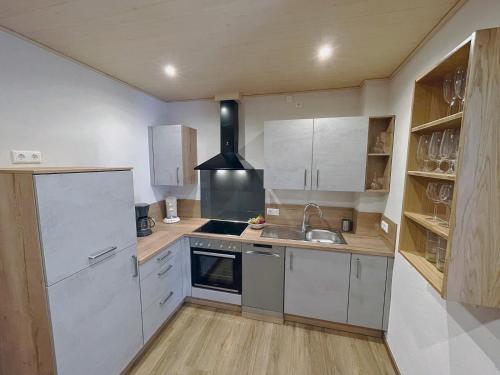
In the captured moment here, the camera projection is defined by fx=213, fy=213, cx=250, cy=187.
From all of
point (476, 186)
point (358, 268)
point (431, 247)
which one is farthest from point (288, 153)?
point (476, 186)

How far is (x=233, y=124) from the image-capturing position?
2477 millimetres

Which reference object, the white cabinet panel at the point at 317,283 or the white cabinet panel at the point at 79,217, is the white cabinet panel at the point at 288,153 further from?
the white cabinet panel at the point at 79,217

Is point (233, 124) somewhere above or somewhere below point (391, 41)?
below

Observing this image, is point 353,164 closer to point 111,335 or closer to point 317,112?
point 317,112

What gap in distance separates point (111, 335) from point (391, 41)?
2.72 metres

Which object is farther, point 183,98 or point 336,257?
point 183,98

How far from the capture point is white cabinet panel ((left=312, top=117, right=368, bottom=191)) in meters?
2.00

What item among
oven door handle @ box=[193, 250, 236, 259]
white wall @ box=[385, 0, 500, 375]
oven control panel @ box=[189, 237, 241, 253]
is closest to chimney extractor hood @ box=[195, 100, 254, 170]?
oven control panel @ box=[189, 237, 241, 253]

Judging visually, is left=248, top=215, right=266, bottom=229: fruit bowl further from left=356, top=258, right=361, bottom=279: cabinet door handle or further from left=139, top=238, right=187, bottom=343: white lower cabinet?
left=356, top=258, right=361, bottom=279: cabinet door handle

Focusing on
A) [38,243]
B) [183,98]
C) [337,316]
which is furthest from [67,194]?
[337,316]

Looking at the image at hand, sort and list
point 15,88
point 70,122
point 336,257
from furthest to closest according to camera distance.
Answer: point 336,257 → point 70,122 → point 15,88

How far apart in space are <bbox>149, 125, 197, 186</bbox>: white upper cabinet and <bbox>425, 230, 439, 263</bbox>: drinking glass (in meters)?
2.26

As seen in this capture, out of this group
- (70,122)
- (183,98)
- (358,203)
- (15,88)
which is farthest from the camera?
(183,98)

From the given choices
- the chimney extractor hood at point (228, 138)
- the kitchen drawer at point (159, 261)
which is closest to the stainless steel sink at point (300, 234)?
the chimney extractor hood at point (228, 138)
